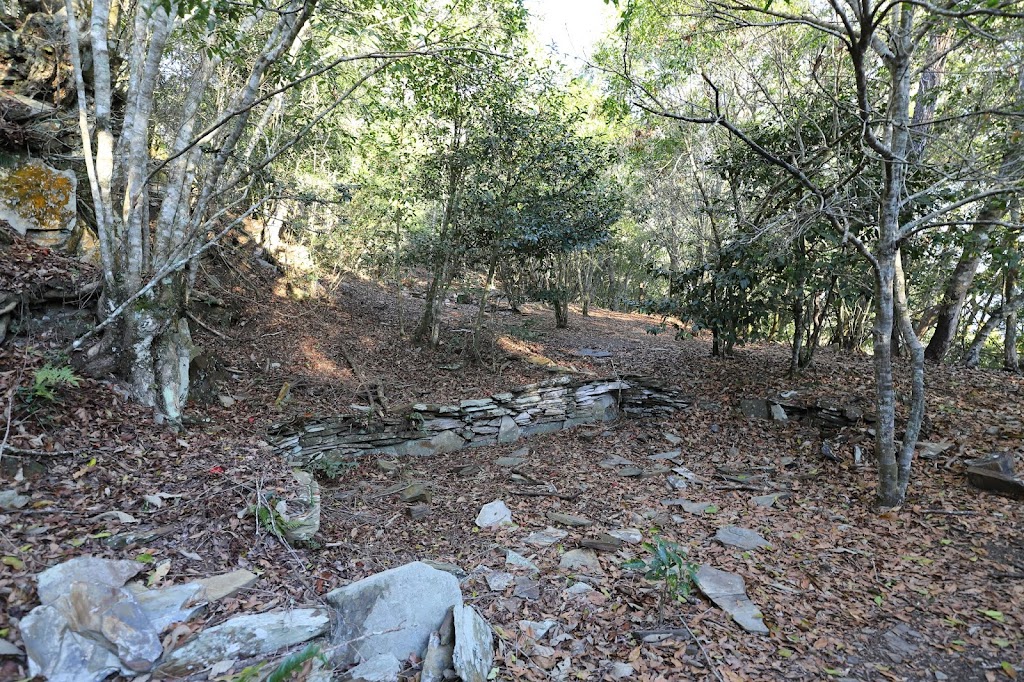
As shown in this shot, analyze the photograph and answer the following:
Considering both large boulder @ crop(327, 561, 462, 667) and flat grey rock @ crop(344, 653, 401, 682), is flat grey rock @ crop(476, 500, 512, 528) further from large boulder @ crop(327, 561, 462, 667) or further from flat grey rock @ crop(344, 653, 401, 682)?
flat grey rock @ crop(344, 653, 401, 682)

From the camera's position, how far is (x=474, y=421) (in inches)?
283

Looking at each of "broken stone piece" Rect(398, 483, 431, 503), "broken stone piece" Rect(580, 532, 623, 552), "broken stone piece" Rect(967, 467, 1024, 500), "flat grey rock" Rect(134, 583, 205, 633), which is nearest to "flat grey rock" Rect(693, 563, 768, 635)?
"broken stone piece" Rect(580, 532, 623, 552)

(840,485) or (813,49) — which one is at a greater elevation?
(813,49)

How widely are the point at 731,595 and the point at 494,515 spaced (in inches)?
85.8

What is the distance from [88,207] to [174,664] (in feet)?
18.6

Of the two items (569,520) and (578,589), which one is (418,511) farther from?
(578,589)

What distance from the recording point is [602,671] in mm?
2926

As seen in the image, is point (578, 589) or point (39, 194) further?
point (39, 194)

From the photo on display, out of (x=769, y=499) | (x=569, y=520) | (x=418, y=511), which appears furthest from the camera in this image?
(x=769, y=499)

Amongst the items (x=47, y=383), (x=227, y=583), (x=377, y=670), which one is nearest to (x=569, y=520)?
(x=377, y=670)

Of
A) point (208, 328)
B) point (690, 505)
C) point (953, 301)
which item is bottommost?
point (690, 505)

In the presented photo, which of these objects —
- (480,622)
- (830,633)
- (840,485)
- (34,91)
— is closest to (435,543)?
(480,622)

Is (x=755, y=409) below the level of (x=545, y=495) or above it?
above

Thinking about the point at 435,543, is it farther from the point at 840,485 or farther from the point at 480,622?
the point at 840,485
